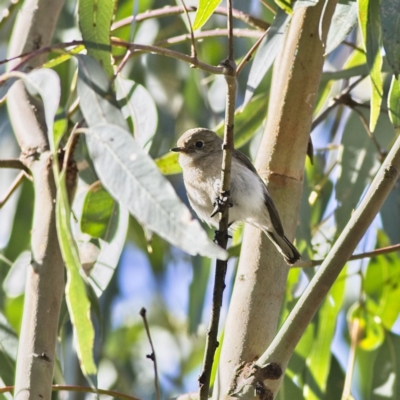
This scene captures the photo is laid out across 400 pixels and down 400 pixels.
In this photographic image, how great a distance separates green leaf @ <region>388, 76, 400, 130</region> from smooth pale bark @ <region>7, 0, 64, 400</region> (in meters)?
0.93

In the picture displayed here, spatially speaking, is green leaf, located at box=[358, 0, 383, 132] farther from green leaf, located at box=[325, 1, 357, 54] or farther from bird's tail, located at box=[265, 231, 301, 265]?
bird's tail, located at box=[265, 231, 301, 265]

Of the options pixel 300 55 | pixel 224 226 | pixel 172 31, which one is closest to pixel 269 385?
pixel 224 226

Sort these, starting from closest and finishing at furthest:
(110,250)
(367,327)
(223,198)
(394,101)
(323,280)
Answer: (323,280), (223,198), (394,101), (110,250), (367,327)

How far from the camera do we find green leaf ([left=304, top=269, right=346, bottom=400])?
262 centimetres

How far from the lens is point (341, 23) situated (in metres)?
2.23

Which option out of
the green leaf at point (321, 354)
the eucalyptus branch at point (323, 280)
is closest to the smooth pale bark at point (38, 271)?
the eucalyptus branch at point (323, 280)

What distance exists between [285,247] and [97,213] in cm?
63

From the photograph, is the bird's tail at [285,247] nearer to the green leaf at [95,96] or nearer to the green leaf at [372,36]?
the green leaf at [372,36]

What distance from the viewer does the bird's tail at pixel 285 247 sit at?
6.27ft

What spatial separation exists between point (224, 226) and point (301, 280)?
121 centimetres

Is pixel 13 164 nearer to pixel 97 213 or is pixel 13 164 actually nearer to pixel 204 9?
pixel 97 213

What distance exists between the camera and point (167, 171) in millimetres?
2568

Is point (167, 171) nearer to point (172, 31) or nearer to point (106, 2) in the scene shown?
point (106, 2)

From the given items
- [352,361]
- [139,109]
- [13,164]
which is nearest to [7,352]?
[13,164]
